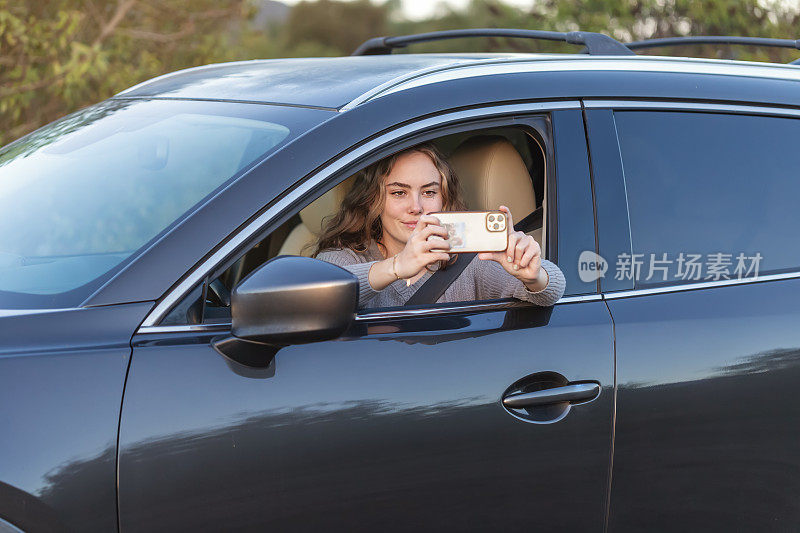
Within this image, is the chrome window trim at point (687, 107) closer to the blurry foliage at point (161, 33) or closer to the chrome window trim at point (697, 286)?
the chrome window trim at point (697, 286)

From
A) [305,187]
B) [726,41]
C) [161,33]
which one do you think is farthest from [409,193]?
[161,33]

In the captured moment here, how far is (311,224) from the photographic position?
338 centimetres

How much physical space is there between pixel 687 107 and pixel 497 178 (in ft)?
1.86

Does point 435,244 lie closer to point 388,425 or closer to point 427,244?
point 427,244

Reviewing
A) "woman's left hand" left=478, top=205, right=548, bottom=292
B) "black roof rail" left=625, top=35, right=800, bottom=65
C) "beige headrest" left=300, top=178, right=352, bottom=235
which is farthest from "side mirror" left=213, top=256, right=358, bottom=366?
"black roof rail" left=625, top=35, right=800, bottom=65

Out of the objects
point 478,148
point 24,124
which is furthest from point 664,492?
point 24,124

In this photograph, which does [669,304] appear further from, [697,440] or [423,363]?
[423,363]

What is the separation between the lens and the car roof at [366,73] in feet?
8.07

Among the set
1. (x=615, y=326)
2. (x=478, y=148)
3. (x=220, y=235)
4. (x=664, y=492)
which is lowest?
(x=664, y=492)

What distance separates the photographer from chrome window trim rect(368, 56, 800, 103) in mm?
2475

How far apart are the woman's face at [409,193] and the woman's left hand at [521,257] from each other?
59 centimetres

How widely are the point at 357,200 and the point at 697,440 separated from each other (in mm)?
1160

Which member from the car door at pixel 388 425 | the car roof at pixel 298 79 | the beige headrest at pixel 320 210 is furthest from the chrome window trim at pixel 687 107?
the beige headrest at pixel 320 210

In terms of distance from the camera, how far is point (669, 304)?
8.07 ft
